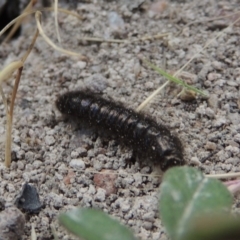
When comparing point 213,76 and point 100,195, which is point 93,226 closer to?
point 100,195

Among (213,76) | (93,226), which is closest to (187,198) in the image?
(93,226)

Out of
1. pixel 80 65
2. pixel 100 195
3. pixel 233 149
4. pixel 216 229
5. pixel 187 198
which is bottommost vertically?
pixel 233 149

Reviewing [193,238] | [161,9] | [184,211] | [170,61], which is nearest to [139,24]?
[161,9]

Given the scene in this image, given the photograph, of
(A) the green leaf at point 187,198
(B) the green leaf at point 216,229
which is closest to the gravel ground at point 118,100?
(A) the green leaf at point 187,198

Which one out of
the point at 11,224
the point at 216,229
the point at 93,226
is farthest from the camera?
the point at 11,224

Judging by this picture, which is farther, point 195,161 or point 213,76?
point 213,76

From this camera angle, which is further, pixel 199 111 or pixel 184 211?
pixel 199 111

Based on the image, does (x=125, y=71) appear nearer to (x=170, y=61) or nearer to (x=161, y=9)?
(x=170, y=61)

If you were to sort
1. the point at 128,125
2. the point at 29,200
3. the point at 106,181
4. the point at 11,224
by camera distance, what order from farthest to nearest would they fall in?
1. the point at 128,125
2. the point at 106,181
3. the point at 29,200
4. the point at 11,224
